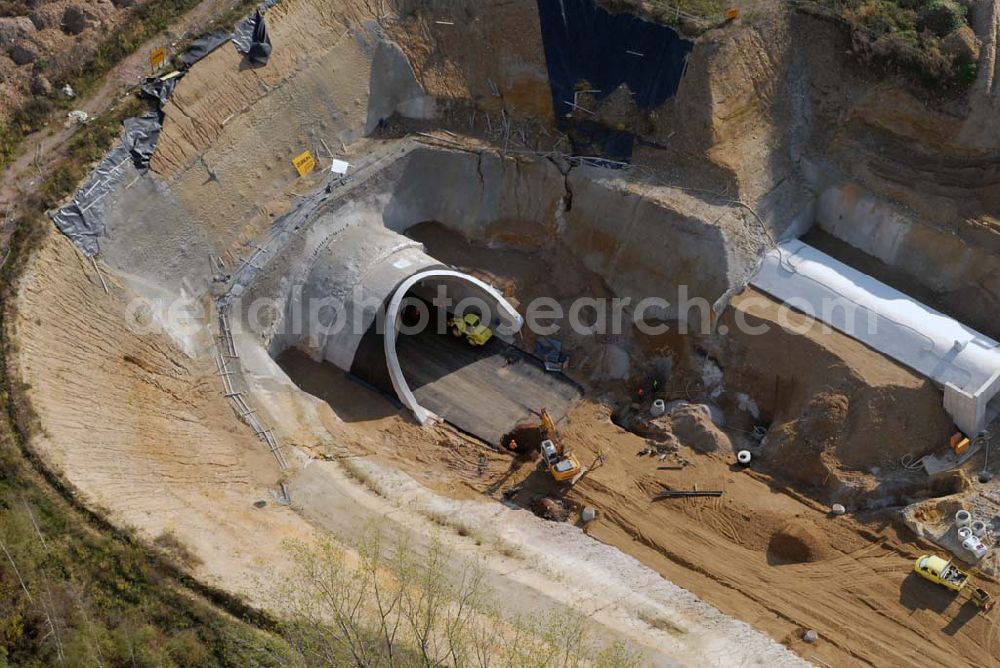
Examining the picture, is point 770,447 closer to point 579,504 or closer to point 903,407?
point 903,407

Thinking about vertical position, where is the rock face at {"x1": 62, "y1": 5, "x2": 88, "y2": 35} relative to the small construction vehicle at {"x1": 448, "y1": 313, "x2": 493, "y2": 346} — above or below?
above

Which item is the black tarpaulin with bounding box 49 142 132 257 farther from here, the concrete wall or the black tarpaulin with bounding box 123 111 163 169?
the concrete wall

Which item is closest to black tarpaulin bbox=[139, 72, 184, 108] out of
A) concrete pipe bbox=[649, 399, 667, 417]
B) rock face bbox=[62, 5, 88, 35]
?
rock face bbox=[62, 5, 88, 35]

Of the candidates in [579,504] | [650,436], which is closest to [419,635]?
[579,504]

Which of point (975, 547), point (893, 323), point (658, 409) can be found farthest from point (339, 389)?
point (975, 547)

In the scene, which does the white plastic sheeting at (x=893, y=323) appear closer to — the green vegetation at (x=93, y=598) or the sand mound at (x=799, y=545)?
the sand mound at (x=799, y=545)

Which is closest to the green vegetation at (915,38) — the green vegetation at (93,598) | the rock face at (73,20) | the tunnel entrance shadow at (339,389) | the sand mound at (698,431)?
the sand mound at (698,431)
